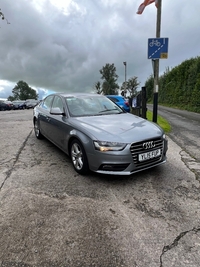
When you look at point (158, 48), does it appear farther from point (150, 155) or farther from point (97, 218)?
point (97, 218)

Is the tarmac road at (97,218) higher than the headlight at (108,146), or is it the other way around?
the headlight at (108,146)

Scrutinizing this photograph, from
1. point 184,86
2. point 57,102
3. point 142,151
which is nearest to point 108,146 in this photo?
point 142,151

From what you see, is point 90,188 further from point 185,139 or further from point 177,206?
point 185,139

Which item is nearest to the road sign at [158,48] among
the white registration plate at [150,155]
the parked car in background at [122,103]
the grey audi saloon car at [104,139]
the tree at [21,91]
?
the grey audi saloon car at [104,139]

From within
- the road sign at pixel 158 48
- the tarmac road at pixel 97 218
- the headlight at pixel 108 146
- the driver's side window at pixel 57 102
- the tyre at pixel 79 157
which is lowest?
the tarmac road at pixel 97 218

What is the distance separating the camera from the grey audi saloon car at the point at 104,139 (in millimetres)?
3107

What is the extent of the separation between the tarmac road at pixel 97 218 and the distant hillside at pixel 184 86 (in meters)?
14.5

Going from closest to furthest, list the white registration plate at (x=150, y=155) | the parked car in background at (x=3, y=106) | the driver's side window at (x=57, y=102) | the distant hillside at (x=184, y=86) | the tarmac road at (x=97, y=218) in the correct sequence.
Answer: the tarmac road at (x=97, y=218) < the white registration plate at (x=150, y=155) < the driver's side window at (x=57, y=102) < the distant hillside at (x=184, y=86) < the parked car in background at (x=3, y=106)

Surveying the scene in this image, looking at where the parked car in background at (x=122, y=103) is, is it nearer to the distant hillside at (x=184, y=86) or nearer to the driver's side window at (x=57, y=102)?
the driver's side window at (x=57, y=102)

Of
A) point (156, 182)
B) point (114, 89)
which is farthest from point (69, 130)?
point (114, 89)

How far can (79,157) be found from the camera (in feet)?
11.8

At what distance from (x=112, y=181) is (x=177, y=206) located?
1.11 metres

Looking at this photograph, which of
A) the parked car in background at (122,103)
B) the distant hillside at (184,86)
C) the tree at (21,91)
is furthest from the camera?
the tree at (21,91)

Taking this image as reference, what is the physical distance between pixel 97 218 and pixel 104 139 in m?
1.19
